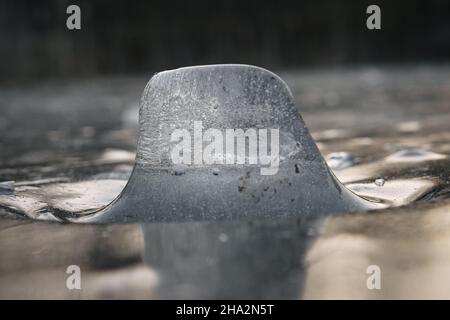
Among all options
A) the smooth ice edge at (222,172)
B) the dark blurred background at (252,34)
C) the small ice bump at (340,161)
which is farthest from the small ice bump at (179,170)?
the dark blurred background at (252,34)

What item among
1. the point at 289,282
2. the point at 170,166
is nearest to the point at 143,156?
the point at 170,166

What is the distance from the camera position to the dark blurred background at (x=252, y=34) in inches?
553

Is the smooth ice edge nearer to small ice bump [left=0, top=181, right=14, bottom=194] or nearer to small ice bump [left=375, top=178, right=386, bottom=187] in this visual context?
small ice bump [left=375, top=178, right=386, bottom=187]

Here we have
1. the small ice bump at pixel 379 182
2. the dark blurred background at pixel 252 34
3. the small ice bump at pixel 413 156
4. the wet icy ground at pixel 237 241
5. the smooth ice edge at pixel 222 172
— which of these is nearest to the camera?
the wet icy ground at pixel 237 241

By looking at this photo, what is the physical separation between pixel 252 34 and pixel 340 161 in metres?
11.9

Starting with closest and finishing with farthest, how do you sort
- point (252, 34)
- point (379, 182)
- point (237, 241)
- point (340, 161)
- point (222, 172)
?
point (237, 241) < point (222, 172) < point (379, 182) < point (340, 161) < point (252, 34)

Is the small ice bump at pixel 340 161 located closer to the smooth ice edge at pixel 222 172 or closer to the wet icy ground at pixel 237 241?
the wet icy ground at pixel 237 241

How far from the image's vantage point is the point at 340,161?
9.33 ft

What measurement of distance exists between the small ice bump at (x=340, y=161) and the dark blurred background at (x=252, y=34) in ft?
36.6

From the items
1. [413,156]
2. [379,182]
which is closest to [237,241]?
[379,182]

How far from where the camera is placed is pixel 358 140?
3.75 meters

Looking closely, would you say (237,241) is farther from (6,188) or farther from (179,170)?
(6,188)
